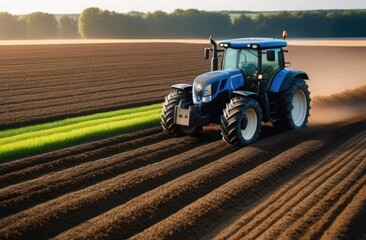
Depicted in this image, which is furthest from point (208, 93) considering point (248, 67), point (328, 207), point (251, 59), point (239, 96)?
point (328, 207)

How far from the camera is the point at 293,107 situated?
1077 centimetres

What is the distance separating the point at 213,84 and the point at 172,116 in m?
1.11

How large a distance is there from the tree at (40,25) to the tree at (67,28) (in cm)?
417

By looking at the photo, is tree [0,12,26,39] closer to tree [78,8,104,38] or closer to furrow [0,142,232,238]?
tree [78,8,104,38]

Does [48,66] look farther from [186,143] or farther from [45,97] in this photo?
[186,143]

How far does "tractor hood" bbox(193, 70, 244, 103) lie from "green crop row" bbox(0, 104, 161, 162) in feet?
8.19

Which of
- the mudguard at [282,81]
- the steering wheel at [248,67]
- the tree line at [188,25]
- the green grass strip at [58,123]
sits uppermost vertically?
the tree line at [188,25]

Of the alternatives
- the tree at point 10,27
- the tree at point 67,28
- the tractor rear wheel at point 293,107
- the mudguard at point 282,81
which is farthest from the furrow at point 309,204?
the tree at point 67,28

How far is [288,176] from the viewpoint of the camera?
26.1 feet

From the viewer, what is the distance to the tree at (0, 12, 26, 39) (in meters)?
75.9

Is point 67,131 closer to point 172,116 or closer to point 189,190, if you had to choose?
point 172,116

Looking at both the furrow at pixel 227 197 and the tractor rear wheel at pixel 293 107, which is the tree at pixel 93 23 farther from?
the furrow at pixel 227 197

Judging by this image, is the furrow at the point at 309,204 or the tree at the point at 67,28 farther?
the tree at the point at 67,28

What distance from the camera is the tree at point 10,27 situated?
7588cm
